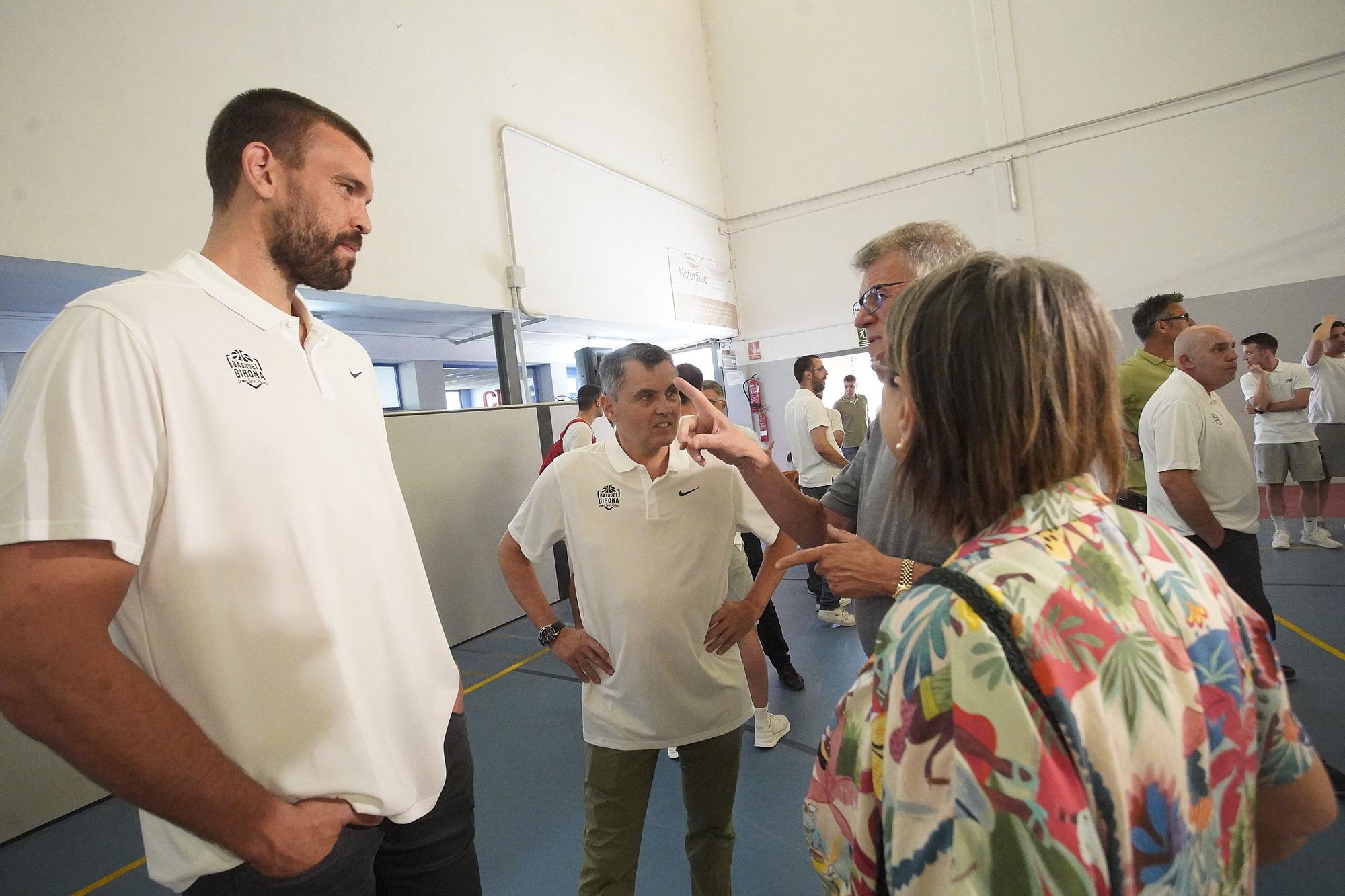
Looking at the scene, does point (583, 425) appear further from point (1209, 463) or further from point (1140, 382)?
point (1209, 463)

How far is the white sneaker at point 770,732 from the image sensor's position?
322 centimetres

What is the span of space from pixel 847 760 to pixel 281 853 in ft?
2.57

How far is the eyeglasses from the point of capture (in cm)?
159

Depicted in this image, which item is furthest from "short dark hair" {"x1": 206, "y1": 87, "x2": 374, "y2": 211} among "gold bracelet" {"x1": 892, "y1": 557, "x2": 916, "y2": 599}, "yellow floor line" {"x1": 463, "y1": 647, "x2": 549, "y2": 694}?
"yellow floor line" {"x1": 463, "y1": 647, "x2": 549, "y2": 694}

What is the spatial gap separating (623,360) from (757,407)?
27.0 feet

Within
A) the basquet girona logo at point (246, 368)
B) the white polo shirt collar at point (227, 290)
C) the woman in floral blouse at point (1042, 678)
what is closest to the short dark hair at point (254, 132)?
the white polo shirt collar at point (227, 290)

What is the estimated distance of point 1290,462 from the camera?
5.59 meters

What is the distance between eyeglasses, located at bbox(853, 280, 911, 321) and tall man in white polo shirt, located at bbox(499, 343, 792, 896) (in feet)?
2.17

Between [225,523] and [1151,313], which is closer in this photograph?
[225,523]

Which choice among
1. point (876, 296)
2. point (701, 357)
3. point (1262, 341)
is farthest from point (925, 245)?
point (701, 357)

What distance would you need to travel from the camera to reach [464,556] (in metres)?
5.25

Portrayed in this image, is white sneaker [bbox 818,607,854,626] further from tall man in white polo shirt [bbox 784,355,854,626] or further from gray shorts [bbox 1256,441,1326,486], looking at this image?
gray shorts [bbox 1256,441,1326,486]

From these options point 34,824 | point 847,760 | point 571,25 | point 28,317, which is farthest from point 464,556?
point 571,25

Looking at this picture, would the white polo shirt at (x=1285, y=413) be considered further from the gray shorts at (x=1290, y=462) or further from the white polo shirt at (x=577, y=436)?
the white polo shirt at (x=577, y=436)
